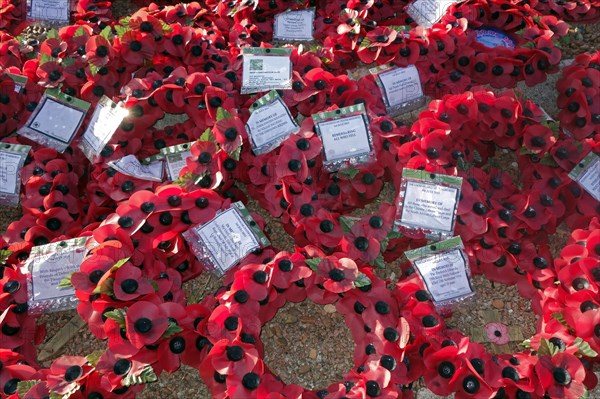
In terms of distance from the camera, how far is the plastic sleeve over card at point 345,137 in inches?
95.3

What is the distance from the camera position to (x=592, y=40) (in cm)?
316

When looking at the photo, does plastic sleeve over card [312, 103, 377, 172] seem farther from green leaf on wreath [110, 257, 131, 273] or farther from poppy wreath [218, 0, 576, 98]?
green leaf on wreath [110, 257, 131, 273]

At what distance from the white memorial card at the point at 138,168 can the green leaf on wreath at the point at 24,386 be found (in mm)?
909

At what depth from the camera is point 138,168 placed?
2408mm

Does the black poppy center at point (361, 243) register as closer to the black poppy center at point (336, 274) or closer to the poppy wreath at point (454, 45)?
the black poppy center at point (336, 274)

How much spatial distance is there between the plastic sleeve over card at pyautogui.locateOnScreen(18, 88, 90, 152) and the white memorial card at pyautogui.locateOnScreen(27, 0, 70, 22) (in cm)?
85

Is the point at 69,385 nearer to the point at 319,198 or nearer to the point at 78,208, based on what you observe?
the point at 78,208

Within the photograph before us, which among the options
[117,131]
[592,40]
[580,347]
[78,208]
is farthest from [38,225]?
[592,40]

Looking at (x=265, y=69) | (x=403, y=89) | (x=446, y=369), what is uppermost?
(x=265, y=69)

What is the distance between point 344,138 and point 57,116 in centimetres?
138

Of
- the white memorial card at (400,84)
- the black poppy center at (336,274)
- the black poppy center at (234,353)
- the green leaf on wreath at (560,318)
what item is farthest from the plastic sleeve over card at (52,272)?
the green leaf on wreath at (560,318)

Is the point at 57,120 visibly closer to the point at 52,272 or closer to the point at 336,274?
the point at 52,272

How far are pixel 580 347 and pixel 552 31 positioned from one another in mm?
1794

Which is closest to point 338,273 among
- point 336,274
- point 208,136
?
point 336,274
